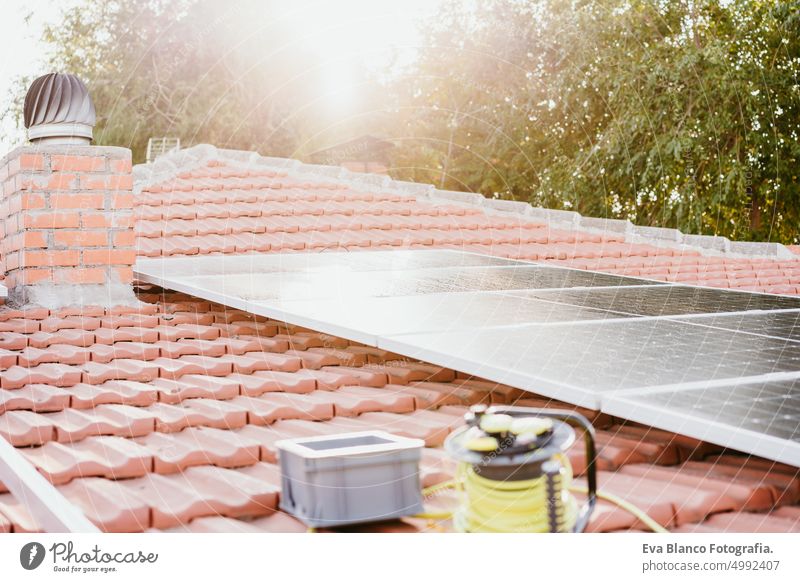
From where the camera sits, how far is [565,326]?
3.36 m

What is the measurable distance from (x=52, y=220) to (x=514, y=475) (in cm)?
340

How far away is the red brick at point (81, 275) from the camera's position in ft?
15.1

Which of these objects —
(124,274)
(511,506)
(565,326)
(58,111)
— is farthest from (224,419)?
(58,111)

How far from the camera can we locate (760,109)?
15008 millimetres

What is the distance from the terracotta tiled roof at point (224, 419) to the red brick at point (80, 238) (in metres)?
0.36

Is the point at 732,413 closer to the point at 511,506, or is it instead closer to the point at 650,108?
the point at 511,506

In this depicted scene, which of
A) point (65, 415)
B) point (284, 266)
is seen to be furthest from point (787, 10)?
point (65, 415)

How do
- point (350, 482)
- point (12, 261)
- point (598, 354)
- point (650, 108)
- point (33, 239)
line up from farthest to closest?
point (650, 108)
point (12, 261)
point (33, 239)
point (598, 354)
point (350, 482)

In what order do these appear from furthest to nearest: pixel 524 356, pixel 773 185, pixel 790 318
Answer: pixel 773 185 → pixel 790 318 → pixel 524 356

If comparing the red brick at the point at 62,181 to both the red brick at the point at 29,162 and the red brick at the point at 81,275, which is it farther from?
the red brick at the point at 81,275

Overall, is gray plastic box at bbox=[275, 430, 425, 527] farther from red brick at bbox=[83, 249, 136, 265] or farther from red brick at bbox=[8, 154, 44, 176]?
red brick at bbox=[8, 154, 44, 176]

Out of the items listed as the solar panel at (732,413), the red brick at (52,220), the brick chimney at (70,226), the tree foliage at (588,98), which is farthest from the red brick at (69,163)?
the tree foliage at (588,98)

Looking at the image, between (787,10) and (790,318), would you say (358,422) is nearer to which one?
(790,318)

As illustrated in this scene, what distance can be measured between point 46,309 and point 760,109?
13460mm
